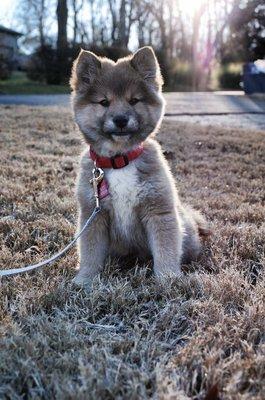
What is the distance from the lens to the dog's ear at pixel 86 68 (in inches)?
123

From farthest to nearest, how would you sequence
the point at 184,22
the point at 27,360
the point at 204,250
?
the point at 184,22
the point at 204,250
the point at 27,360

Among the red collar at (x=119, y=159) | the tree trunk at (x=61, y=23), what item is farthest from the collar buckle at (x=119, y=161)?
the tree trunk at (x=61, y=23)

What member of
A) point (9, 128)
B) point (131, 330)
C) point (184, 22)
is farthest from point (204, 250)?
point (184, 22)

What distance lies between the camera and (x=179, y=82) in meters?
30.5

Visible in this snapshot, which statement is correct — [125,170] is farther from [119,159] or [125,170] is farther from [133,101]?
[133,101]

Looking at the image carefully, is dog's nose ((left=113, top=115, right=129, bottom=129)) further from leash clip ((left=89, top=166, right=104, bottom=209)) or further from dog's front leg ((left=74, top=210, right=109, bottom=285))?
dog's front leg ((left=74, top=210, right=109, bottom=285))

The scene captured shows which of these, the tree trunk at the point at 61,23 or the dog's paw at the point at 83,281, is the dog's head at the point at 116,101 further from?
the tree trunk at the point at 61,23

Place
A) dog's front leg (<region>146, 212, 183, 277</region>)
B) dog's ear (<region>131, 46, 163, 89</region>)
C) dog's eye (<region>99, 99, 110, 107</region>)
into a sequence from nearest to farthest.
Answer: dog's front leg (<region>146, 212, 183, 277</region>), dog's eye (<region>99, 99, 110, 107</region>), dog's ear (<region>131, 46, 163, 89</region>)

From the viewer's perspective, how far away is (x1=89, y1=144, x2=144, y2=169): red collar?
9.75 ft

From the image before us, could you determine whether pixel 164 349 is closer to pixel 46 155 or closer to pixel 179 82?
pixel 46 155

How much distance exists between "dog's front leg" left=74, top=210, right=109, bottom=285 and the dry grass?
0.30 ft

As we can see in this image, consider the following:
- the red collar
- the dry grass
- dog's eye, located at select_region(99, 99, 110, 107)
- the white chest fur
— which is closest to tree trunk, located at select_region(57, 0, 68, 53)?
the dry grass

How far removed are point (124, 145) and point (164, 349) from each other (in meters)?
1.33

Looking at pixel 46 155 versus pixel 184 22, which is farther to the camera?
pixel 184 22
